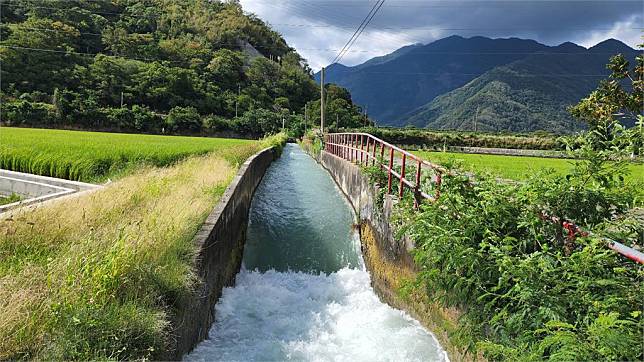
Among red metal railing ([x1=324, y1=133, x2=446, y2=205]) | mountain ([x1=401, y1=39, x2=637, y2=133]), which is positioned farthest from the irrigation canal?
mountain ([x1=401, y1=39, x2=637, y2=133])

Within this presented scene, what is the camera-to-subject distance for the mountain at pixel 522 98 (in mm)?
118375

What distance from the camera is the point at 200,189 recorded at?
827cm

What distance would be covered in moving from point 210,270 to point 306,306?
6.26ft

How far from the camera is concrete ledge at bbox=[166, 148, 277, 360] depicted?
13.2 ft

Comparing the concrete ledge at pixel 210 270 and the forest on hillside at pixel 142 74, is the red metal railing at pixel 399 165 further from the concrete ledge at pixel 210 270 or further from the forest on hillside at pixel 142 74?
the forest on hillside at pixel 142 74

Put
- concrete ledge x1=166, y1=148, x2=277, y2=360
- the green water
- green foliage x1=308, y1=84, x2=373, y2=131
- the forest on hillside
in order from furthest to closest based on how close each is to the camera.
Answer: green foliage x1=308, y1=84, x2=373, y2=131 → the forest on hillside → the green water → concrete ledge x1=166, y1=148, x2=277, y2=360

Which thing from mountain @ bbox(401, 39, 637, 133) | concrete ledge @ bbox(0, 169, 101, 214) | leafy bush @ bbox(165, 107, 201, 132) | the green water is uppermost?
mountain @ bbox(401, 39, 637, 133)

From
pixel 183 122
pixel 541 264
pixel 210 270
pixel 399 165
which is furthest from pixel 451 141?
pixel 541 264

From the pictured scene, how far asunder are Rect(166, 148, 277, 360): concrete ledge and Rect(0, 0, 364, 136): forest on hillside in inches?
1737

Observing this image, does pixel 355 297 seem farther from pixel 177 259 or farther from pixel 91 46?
pixel 91 46

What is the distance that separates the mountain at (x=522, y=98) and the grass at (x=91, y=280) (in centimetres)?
10290

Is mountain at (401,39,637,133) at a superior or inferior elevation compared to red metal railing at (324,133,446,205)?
superior

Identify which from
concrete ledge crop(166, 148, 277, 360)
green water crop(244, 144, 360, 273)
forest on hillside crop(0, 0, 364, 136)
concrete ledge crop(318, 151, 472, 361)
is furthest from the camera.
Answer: forest on hillside crop(0, 0, 364, 136)

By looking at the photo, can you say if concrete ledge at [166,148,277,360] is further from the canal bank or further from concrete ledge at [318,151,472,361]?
concrete ledge at [318,151,472,361]
